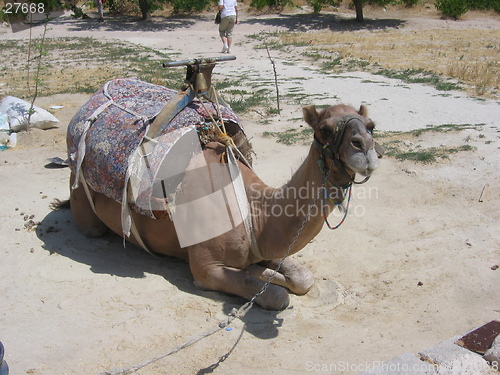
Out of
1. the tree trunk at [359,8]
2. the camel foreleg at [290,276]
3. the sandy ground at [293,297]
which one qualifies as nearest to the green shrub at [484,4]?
the tree trunk at [359,8]

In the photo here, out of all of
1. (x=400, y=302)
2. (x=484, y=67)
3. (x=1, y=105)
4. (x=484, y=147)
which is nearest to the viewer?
(x=400, y=302)

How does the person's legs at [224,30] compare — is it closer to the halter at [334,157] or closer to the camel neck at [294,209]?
the camel neck at [294,209]

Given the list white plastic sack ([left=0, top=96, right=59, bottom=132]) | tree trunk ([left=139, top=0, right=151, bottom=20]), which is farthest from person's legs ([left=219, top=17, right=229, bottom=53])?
tree trunk ([left=139, top=0, right=151, bottom=20])

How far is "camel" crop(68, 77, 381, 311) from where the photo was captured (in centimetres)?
335

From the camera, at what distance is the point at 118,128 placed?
4762 mm

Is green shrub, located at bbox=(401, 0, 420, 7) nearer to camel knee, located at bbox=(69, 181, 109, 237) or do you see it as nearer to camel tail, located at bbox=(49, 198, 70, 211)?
camel tail, located at bbox=(49, 198, 70, 211)

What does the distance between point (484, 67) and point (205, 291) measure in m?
11.9

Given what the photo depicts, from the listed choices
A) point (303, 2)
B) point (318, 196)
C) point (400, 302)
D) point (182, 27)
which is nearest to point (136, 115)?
point (318, 196)

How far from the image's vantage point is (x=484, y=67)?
1354cm

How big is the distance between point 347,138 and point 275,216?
1.02 meters

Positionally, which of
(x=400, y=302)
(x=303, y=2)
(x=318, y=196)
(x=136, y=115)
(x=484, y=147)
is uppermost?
(x=303, y=2)

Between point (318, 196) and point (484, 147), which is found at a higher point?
point (318, 196)

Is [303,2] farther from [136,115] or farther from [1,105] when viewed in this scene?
[136,115]

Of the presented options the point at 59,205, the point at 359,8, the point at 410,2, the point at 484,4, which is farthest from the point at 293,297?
the point at 484,4
